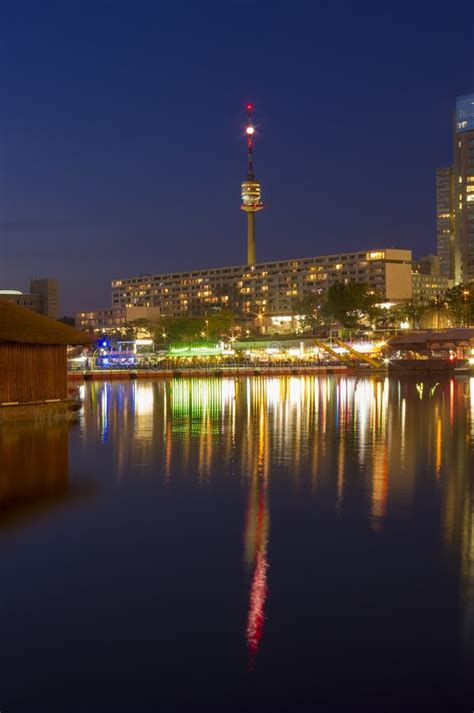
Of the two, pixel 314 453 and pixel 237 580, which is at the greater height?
pixel 314 453

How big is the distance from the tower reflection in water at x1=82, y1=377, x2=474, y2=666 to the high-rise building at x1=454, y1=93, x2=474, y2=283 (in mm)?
157350

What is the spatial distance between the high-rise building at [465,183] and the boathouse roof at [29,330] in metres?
167

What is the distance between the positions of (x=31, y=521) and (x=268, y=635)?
5.68 metres

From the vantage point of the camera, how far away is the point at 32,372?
27.7 metres

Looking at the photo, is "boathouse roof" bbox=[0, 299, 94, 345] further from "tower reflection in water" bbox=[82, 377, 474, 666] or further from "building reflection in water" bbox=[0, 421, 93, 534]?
"building reflection in water" bbox=[0, 421, 93, 534]

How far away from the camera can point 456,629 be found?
8070 millimetres

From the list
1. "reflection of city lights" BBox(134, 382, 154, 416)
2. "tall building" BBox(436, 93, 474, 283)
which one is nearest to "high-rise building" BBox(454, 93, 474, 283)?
"tall building" BBox(436, 93, 474, 283)

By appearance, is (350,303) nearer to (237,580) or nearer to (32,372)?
(32,372)

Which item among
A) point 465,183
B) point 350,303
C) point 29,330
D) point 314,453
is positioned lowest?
point 314,453

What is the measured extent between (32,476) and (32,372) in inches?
466

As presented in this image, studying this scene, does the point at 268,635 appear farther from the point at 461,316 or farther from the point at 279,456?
the point at 461,316

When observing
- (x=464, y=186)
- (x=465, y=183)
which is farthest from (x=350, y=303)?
(x=465, y=183)

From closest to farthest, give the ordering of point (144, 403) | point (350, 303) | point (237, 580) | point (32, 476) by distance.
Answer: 1. point (237, 580)
2. point (32, 476)
3. point (144, 403)
4. point (350, 303)

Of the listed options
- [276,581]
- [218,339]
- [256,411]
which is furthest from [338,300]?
[276,581]
